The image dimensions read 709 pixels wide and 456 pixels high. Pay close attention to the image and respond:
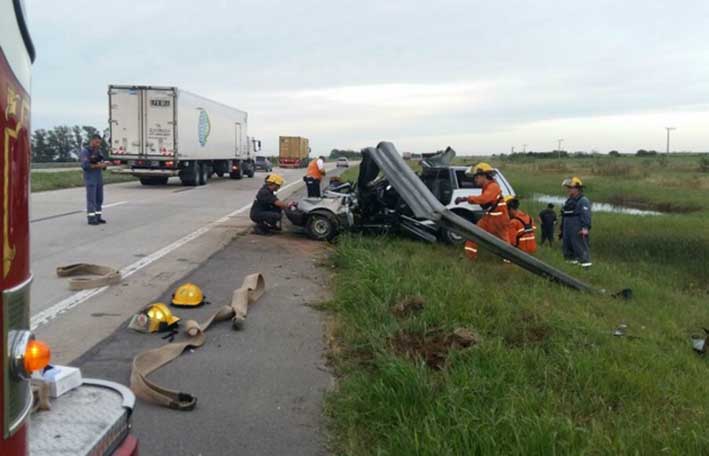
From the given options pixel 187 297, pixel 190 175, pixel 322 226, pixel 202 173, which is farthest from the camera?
pixel 202 173

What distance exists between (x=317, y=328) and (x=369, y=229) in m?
5.49

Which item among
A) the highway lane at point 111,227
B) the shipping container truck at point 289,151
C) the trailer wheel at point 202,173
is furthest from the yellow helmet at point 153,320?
the shipping container truck at point 289,151

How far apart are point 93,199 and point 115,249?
10.7 feet

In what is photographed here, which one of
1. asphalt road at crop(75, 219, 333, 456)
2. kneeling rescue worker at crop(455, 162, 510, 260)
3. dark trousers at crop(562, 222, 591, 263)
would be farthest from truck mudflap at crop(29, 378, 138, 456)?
dark trousers at crop(562, 222, 591, 263)

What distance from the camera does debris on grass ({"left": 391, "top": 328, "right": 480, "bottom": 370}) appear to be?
16.5 feet

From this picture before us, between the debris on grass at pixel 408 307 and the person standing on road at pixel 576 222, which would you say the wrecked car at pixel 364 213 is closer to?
the person standing on road at pixel 576 222

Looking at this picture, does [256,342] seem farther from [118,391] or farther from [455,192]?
[455,192]

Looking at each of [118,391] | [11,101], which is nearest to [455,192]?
[118,391]

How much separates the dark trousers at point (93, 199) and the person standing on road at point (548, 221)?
29.8ft

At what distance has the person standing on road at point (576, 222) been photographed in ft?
35.7

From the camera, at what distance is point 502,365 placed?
4.79m

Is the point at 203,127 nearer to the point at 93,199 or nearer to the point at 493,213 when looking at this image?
the point at 93,199

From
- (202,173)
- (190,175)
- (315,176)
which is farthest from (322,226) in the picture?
(202,173)

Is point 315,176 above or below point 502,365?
above
